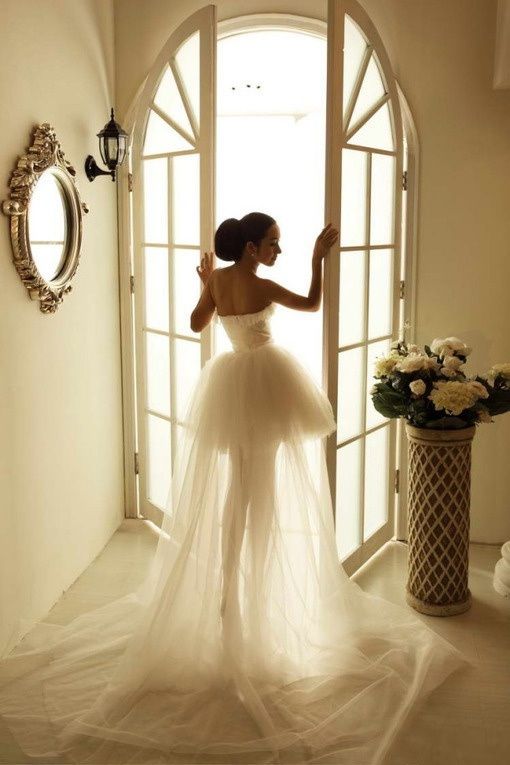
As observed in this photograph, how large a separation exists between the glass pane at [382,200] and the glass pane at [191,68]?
843mm

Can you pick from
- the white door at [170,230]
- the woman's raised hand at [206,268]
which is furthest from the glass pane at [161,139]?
the woman's raised hand at [206,268]

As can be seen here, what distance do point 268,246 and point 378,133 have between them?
970 millimetres

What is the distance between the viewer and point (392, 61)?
3.72 meters

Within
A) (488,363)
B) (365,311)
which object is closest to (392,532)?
(488,363)

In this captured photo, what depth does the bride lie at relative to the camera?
99.7 inches

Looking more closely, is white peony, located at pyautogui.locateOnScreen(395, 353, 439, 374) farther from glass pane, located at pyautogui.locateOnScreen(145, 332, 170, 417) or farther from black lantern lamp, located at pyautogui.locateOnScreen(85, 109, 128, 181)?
black lantern lamp, located at pyautogui.locateOnScreen(85, 109, 128, 181)

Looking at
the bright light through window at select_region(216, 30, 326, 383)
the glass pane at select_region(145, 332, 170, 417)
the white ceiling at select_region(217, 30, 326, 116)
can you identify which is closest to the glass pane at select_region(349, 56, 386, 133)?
the white ceiling at select_region(217, 30, 326, 116)

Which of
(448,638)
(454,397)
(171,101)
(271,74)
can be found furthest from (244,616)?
(271,74)

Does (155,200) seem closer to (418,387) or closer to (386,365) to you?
(386,365)

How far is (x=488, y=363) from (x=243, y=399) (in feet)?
5.29

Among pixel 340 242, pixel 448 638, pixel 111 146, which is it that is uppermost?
pixel 111 146

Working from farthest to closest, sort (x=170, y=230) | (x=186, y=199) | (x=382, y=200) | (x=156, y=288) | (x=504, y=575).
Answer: (x=156, y=288) → (x=170, y=230) → (x=186, y=199) → (x=382, y=200) → (x=504, y=575)

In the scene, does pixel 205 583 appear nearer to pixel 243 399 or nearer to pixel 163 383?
pixel 243 399

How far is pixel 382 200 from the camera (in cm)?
357
